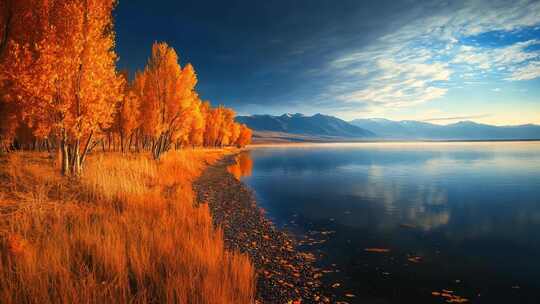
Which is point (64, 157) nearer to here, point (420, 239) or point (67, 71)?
point (67, 71)

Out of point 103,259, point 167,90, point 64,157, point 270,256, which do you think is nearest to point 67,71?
point 64,157

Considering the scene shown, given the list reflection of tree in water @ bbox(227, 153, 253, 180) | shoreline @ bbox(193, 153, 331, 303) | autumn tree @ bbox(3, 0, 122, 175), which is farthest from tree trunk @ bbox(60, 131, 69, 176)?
reflection of tree in water @ bbox(227, 153, 253, 180)

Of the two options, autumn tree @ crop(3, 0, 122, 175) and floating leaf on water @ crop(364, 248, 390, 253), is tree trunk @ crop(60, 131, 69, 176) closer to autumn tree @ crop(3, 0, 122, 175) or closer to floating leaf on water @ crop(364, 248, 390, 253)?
autumn tree @ crop(3, 0, 122, 175)

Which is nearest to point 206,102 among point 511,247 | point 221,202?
point 221,202

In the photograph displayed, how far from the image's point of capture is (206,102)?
2911 inches

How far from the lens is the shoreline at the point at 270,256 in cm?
724

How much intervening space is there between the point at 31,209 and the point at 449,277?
14598 mm

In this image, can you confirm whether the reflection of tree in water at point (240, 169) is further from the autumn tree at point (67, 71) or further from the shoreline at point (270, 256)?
the autumn tree at point (67, 71)

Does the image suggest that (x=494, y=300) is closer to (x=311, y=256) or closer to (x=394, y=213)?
(x=311, y=256)

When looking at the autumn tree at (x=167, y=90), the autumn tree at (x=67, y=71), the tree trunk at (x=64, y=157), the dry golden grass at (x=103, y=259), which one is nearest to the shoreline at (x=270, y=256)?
the dry golden grass at (x=103, y=259)

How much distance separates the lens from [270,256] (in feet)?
31.8

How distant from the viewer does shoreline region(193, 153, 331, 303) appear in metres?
7.24

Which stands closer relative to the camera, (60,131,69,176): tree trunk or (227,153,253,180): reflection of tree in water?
(60,131,69,176): tree trunk

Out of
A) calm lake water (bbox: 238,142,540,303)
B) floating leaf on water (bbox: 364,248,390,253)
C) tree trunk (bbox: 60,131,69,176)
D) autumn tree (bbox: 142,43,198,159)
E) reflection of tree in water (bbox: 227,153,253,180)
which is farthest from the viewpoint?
reflection of tree in water (bbox: 227,153,253,180)
